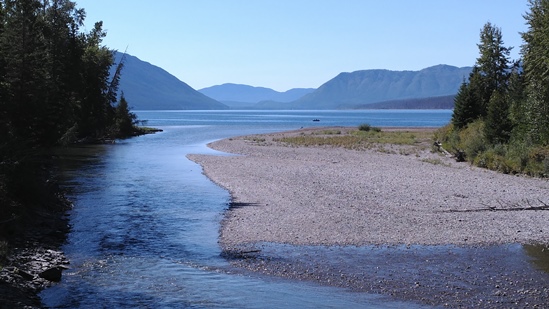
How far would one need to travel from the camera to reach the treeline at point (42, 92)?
2091cm

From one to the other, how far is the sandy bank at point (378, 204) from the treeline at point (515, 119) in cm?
212

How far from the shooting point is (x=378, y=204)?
2462 cm

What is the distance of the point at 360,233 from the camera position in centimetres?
1934

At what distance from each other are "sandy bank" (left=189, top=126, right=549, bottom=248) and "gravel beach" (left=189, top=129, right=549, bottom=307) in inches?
1.8

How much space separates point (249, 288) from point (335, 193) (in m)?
14.4

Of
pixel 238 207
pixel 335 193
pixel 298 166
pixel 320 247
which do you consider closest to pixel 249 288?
pixel 320 247

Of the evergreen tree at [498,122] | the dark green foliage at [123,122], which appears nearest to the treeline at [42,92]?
the dark green foliage at [123,122]

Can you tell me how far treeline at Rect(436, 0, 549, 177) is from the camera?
1454 inches

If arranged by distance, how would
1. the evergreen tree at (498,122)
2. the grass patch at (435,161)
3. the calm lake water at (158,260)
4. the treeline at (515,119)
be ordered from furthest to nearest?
the grass patch at (435,161), the evergreen tree at (498,122), the treeline at (515,119), the calm lake water at (158,260)

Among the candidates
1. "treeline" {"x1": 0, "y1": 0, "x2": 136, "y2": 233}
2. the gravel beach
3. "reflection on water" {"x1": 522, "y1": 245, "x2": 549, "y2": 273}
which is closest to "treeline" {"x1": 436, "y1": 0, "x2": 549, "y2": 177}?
the gravel beach

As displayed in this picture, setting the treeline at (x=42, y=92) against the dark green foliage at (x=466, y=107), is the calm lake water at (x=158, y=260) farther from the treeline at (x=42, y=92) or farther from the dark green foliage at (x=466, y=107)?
the dark green foliage at (x=466, y=107)

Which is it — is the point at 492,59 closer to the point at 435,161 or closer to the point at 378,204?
the point at 435,161

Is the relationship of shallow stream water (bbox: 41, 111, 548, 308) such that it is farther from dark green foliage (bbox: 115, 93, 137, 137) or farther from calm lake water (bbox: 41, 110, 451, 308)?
dark green foliage (bbox: 115, 93, 137, 137)

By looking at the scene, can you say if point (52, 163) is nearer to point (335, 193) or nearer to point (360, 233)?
point (335, 193)
